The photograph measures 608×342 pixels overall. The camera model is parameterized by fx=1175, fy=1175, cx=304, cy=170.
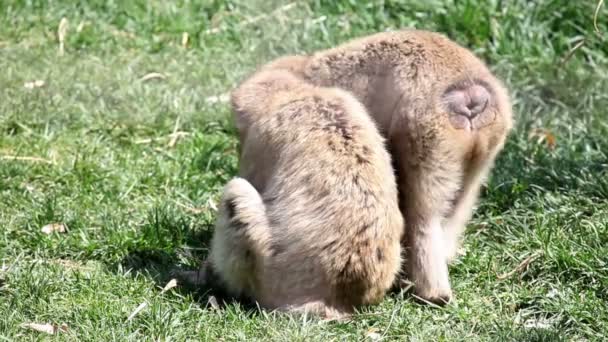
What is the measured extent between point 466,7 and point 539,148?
2142mm

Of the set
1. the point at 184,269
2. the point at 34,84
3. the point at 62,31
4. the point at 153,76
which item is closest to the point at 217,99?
the point at 153,76

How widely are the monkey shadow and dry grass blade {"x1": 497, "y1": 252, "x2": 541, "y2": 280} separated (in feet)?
4.95

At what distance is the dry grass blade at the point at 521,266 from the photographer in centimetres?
665

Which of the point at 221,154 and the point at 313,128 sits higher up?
the point at 313,128

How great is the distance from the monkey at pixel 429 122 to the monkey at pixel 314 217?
0.18 m

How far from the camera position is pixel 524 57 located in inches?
379

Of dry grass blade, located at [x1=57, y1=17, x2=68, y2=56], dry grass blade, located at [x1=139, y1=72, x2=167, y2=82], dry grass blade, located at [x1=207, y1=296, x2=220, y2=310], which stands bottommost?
dry grass blade, located at [x1=207, y1=296, x2=220, y2=310]

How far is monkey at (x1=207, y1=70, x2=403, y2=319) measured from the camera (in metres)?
5.80

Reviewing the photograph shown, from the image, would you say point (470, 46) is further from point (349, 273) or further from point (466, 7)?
point (349, 273)

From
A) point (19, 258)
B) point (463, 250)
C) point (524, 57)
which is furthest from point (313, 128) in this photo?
point (524, 57)

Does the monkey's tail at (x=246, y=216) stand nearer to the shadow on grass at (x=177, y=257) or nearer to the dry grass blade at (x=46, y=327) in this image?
the shadow on grass at (x=177, y=257)

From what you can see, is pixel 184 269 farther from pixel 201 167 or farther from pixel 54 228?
pixel 201 167

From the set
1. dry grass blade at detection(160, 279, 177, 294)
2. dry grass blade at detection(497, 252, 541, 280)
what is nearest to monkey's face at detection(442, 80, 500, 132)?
dry grass blade at detection(497, 252, 541, 280)

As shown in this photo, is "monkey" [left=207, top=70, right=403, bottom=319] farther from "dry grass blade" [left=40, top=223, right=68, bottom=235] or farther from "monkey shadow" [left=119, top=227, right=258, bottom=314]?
"dry grass blade" [left=40, top=223, right=68, bottom=235]
